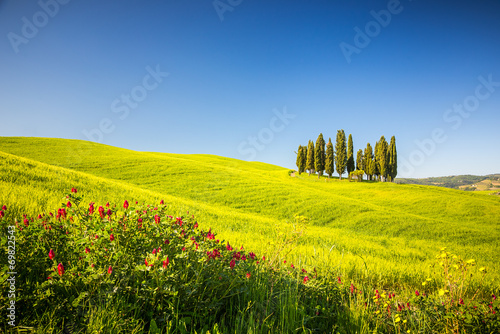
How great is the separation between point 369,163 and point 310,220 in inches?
2065

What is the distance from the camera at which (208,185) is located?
79.9ft

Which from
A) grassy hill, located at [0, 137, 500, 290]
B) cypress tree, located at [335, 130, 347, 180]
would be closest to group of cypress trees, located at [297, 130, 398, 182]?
cypress tree, located at [335, 130, 347, 180]

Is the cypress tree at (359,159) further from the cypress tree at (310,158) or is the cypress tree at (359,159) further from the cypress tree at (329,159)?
the cypress tree at (310,158)

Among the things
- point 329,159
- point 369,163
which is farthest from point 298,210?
point 369,163

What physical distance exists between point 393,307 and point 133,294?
3701 mm

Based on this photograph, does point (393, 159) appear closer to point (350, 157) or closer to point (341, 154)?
point (350, 157)

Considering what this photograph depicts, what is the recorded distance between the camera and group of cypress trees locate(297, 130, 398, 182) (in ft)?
168

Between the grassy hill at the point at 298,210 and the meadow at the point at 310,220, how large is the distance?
6 cm

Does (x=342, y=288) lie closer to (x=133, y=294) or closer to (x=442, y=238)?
A: (x=133, y=294)

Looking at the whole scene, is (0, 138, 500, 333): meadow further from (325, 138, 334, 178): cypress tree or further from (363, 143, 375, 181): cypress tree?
(363, 143, 375, 181): cypress tree

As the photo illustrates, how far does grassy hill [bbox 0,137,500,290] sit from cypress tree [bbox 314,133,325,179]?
14.6 meters

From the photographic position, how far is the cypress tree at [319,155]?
172 ft

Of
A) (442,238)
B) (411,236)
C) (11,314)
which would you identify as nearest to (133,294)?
(11,314)

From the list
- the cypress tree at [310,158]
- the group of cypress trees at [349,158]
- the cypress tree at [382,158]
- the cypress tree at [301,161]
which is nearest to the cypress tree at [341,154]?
the group of cypress trees at [349,158]
